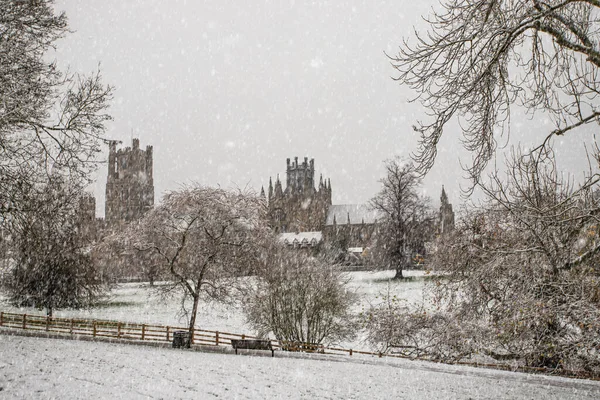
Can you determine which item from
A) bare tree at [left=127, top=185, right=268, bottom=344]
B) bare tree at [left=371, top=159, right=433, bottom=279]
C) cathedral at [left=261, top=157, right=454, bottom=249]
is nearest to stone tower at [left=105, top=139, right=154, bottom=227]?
cathedral at [left=261, top=157, right=454, bottom=249]

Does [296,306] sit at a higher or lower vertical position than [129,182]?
lower

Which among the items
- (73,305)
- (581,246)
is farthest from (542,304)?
(73,305)

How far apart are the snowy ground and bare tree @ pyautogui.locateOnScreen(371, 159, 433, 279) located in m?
28.1

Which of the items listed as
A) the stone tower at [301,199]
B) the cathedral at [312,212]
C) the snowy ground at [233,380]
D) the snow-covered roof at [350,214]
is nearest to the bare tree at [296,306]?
the snowy ground at [233,380]

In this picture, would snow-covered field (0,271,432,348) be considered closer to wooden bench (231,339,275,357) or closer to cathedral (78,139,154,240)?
wooden bench (231,339,275,357)

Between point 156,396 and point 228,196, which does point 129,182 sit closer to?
point 228,196

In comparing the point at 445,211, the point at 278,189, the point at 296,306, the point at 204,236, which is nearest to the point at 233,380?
the point at 204,236

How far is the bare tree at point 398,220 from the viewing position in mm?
42719

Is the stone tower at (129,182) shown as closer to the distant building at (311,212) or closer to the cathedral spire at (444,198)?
the distant building at (311,212)

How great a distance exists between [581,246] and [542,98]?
21.5 ft

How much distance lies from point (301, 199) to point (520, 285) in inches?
4061

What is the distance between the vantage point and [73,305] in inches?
1242

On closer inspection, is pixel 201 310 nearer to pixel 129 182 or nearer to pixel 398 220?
pixel 398 220

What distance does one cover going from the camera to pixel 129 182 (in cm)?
10744
